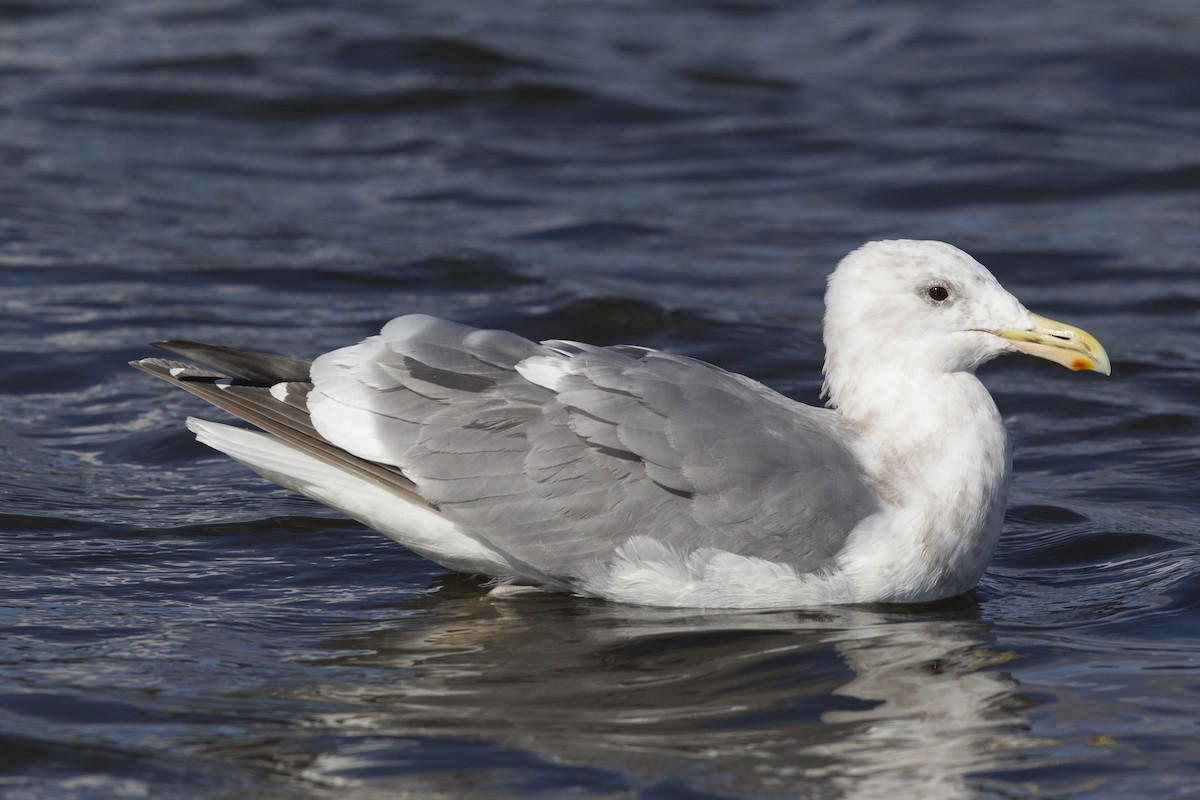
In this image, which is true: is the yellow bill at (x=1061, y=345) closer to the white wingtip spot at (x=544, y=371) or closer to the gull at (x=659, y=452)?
the gull at (x=659, y=452)

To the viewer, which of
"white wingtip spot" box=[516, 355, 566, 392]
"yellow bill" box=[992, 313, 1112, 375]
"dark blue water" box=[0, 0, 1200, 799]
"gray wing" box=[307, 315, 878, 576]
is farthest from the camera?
"yellow bill" box=[992, 313, 1112, 375]

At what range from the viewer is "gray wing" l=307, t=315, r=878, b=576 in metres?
6.00

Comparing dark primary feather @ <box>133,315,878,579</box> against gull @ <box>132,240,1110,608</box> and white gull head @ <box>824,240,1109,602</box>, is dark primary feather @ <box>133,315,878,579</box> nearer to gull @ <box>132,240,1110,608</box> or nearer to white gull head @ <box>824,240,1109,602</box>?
gull @ <box>132,240,1110,608</box>

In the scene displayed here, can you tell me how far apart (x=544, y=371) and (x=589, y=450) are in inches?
13.0

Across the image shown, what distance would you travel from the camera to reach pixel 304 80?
15.4 m

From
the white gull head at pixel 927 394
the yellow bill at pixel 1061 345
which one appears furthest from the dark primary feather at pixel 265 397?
the yellow bill at pixel 1061 345

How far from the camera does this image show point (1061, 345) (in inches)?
249

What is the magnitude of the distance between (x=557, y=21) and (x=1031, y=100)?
16.5 feet

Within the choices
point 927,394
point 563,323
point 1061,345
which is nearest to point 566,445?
point 927,394

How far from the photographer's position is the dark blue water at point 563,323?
16.9 ft

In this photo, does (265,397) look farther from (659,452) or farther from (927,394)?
(927,394)

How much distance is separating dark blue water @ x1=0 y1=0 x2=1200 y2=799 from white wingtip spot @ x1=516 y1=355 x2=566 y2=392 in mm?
881

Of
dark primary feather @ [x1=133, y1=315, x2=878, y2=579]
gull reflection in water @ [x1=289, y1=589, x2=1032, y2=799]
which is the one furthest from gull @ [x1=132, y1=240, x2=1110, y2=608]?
gull reflection in water @ [x1=289, y1=589, x2=1032, y2=799]

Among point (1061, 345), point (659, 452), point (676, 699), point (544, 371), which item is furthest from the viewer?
point (1061, 345)
